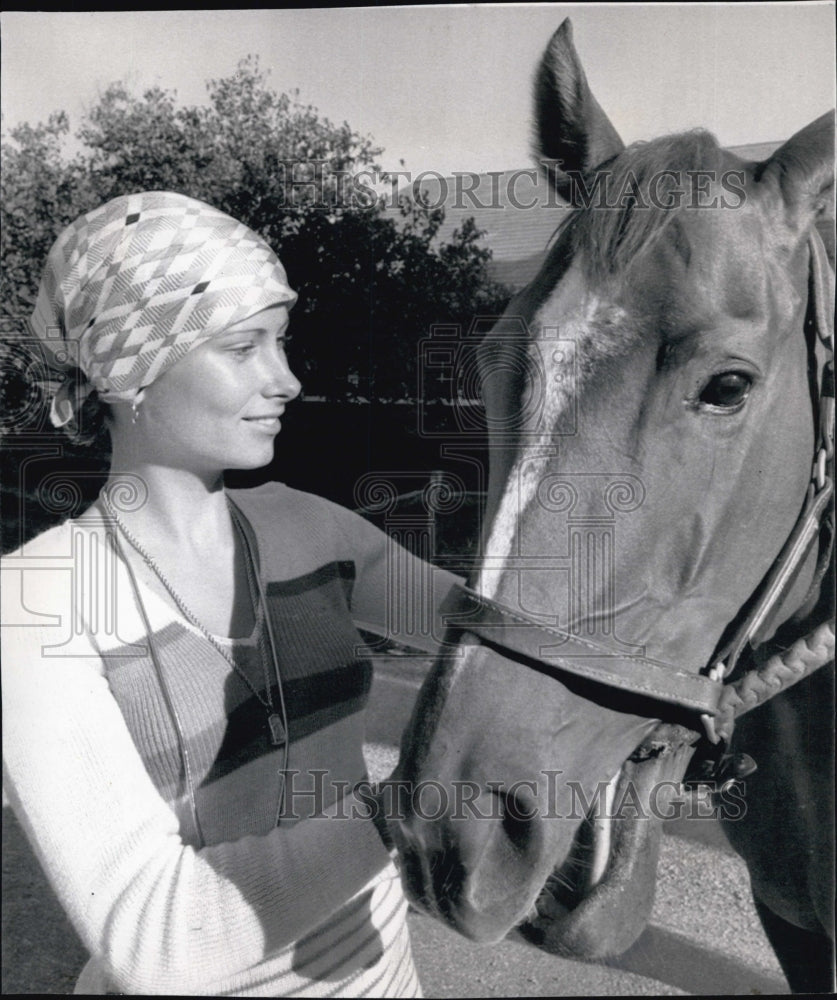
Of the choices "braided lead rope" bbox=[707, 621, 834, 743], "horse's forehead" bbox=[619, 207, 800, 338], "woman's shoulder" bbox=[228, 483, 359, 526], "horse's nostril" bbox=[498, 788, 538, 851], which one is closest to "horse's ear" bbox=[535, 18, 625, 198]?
"horse's forehead" bbox=[619, 207, 800, 338]

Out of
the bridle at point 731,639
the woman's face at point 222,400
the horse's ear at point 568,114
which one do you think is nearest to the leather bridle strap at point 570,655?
the bridle at point 731,639

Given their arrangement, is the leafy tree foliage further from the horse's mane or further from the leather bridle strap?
the leather bridle strap

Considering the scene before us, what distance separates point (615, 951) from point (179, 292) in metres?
1.09

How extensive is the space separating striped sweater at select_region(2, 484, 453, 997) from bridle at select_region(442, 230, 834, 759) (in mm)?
292

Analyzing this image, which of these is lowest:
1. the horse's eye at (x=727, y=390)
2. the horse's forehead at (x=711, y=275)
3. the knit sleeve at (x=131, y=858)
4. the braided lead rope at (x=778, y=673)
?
the knit sleeve at (x=131, y=858)

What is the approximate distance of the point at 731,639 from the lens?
3.53ft

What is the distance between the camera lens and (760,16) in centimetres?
131

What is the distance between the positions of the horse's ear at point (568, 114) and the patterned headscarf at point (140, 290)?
48 centimetres

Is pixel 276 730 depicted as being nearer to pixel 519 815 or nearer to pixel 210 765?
pixel 210 765

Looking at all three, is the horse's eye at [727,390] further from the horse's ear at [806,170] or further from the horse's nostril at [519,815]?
the horse's nostril at [519,815]

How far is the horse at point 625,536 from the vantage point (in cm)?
99

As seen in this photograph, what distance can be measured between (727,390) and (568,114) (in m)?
0.49

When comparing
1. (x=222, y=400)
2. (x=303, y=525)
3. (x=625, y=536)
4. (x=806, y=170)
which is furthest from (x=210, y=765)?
(x=806, y=170)

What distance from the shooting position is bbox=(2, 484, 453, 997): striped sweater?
3.17 ft
